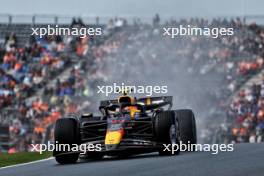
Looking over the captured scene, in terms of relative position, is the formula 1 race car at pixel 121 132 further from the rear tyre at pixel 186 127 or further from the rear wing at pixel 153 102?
the rear wing at pixel 153 102

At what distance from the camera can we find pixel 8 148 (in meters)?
27.1

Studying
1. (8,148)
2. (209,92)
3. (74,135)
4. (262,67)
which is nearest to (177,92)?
(209,92)

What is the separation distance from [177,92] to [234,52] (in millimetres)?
2743

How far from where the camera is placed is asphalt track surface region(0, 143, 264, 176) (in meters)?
12.0

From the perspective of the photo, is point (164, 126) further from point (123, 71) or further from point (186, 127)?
point (123, 71)

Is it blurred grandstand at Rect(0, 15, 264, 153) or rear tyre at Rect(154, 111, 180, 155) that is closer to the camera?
rear tyre at Rect(154, 111, 180, 155)

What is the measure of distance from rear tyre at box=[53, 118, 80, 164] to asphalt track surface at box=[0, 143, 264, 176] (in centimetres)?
20

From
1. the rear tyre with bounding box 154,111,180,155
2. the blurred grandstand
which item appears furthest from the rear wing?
the blurred grandstand

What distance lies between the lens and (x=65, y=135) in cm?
1543

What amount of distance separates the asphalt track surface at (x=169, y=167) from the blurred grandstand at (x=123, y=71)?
11150mm

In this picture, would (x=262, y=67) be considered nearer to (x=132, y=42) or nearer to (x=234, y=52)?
(x=234, y=52)

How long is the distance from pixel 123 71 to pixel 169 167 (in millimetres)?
19319

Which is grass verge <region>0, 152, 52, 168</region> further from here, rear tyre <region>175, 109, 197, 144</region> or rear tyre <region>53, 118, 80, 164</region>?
rear tyre <region>175, 109, 197, 144</region>

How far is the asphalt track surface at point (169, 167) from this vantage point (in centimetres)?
1195
